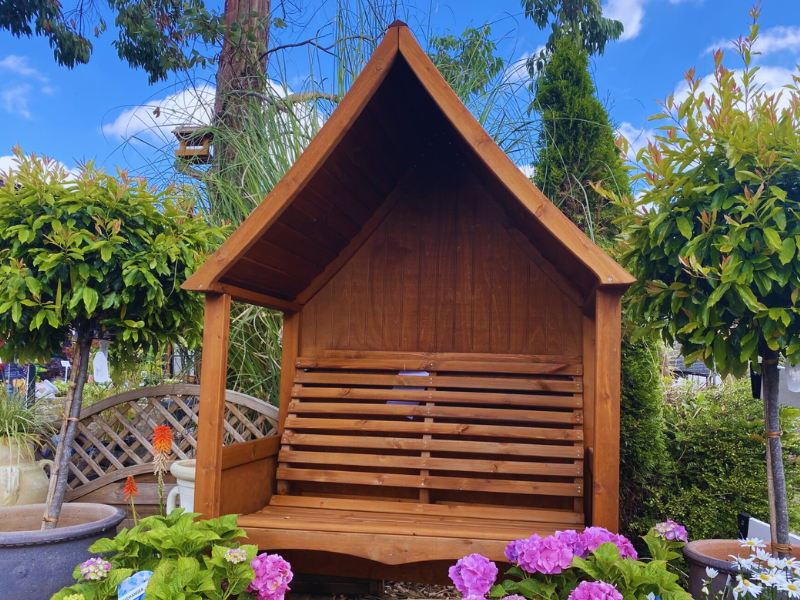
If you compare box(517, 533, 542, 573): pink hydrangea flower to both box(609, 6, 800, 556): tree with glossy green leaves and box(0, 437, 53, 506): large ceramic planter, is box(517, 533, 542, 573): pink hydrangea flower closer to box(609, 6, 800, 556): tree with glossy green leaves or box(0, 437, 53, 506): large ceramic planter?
box(609, 6, 800, 556): tree with glossy green leaves

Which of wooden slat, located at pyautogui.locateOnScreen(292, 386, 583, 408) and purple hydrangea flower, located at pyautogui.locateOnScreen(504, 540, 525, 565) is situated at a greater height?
wooden slat, located at pyautogui.locateOnScreen(292, 386, 583, 408)

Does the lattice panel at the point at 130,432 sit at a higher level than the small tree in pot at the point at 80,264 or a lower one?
lower

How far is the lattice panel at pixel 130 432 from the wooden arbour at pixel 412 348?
0.68 meters

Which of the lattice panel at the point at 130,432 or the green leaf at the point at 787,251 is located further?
the lattice panel at the point at 130,432

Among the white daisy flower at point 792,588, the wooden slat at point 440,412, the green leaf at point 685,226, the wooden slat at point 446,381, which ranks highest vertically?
the green leaf at point 685,226

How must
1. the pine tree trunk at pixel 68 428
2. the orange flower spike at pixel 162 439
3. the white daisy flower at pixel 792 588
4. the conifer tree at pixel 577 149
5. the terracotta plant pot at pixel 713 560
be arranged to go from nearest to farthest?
the white daisy flower at pixel 792 588, the terracotta plant pot at pixel 713 560, the orange flower spike at pixel 162 439, the pine tree trunk at pixel 68 428, the conifer tree at pixel 577 149

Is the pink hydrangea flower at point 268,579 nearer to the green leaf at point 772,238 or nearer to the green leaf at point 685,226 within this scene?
the green leaf at point 685,226

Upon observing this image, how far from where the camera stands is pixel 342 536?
96.9 inches

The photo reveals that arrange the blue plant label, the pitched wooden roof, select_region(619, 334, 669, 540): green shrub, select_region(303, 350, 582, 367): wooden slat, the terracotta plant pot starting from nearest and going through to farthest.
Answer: the blue plant label → the terracotta plant pot → the pitched wooden roof → select_region(303, 350, 582, 367): wooden slat → select_region(619, 334, 669, 540): green shrub

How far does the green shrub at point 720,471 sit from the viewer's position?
332 centimetres

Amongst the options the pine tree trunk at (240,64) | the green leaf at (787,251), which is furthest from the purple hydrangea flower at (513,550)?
the pine tree trunk at (240,64)

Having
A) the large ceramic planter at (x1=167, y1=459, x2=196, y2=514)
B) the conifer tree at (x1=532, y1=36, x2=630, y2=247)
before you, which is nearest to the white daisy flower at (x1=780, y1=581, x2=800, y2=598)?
the large ceramic planter at (x1=167, y1=459, x2=196, y2=514)

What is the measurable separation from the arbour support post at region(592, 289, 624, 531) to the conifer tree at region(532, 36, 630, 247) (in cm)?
206

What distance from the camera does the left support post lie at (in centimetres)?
250
